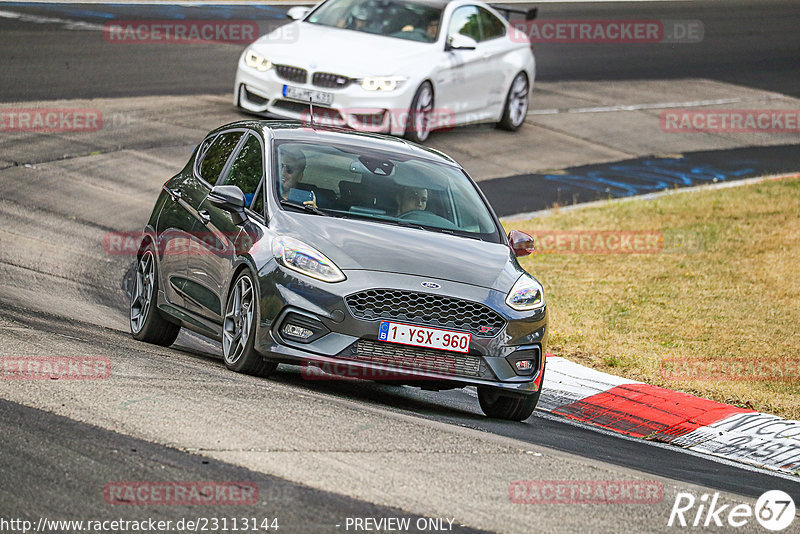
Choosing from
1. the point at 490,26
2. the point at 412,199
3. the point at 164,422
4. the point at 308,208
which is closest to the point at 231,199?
the point at 308,208

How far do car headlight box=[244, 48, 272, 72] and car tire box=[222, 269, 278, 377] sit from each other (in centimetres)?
979

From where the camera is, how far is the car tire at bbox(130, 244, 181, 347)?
10.2 m

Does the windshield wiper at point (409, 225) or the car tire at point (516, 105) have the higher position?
the windshield wiper at point (409, 225)

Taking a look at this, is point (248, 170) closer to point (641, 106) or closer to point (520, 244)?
point (520, 244)

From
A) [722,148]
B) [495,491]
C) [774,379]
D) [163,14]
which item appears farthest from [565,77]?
[495,491]

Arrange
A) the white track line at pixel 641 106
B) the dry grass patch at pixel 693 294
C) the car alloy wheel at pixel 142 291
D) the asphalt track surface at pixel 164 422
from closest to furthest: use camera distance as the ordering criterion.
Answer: the asphalt track surface at pixel 164 422, the car alloy wheel at pixel 142 291, the dry grass patch at pixel 693 294, the white track line at pixel 641 106

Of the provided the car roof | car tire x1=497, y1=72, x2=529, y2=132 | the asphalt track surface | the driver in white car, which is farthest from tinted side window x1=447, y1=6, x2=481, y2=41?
the driver in white car

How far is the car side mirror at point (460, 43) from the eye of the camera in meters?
19.2

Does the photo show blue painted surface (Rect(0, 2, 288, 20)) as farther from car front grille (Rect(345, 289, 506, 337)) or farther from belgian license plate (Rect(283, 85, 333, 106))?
car front grille (Rect(345, 289, 506, 337))

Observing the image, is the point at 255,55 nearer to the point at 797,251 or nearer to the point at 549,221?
the point at 549,221

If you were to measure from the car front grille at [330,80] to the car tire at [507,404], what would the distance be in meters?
9.30

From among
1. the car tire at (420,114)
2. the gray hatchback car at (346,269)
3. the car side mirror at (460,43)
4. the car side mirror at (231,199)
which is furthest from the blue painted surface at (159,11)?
the car side mirror at (231,199)

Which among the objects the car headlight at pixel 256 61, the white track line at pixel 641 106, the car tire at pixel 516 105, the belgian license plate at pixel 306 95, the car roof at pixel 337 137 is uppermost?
the car roof at pixel 337 137

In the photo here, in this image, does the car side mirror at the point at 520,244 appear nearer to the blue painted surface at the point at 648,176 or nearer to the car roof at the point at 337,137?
the car roof at the point at 337,137
